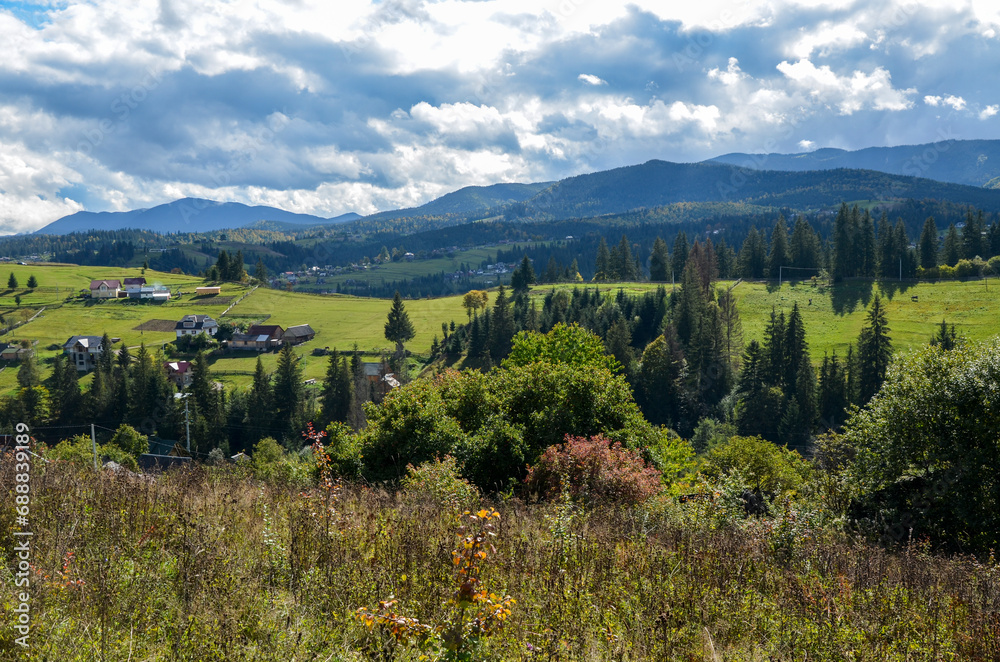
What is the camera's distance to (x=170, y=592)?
5867 mm

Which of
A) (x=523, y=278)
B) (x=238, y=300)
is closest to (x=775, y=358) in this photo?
(x=523, y=278)

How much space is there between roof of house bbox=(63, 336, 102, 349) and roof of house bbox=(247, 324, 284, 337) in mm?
28172

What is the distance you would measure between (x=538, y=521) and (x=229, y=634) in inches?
190

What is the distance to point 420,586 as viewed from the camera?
6.09 m

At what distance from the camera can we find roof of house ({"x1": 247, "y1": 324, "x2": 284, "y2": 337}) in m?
124

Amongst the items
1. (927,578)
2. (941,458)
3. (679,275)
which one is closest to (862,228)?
(679,275)

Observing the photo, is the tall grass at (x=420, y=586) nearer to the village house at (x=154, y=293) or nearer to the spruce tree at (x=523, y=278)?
the spruce tree at (x=523, y=278)

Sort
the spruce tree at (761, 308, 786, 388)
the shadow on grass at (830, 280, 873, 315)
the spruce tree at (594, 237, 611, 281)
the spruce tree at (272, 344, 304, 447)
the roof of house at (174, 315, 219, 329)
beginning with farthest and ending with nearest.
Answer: the spruce tree at (594, 237, 611, 281)
the roof of house at (174, 315, 219, 329)
the shadow on grass at (830, 280, 873, 315)
the spruce tree at (272, 344, 304, 447)
the spruce tree at (761, 308, 786, 388)

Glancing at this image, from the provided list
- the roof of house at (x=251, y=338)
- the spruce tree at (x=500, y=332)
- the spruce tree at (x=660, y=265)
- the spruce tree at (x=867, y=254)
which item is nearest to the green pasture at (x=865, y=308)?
the spruce tree at (x=867, y=254)

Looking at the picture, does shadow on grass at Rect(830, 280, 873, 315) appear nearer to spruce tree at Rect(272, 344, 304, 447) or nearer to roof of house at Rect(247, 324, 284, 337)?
spruce tree at Rect(272, 344, 304, 447)

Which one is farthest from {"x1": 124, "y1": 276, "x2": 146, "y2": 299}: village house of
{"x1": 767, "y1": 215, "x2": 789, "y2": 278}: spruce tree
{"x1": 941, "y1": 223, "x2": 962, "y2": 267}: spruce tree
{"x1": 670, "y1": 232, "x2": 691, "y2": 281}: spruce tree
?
{"x1": 941, "y1": 223, "x2": 962, "y2": 267}: spruce tree

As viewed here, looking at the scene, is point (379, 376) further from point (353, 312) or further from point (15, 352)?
point (15, 352)

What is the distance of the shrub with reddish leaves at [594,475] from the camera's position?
1291cm

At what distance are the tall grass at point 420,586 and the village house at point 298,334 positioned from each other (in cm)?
12087
